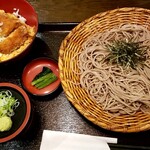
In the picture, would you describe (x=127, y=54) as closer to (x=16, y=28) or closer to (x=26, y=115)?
(x=26, y=115)

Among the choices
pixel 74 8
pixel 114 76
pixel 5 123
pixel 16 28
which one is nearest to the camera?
pixel 5 123

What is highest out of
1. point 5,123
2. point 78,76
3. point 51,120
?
point 78,76

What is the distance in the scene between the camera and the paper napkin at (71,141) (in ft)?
6.77

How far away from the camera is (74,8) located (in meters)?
2.84

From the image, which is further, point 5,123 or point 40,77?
point 40,77

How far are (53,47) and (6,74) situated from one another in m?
0.42

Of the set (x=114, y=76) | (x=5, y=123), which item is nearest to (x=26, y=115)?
(x=5, y=123)

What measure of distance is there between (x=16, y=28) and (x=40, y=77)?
447 mm

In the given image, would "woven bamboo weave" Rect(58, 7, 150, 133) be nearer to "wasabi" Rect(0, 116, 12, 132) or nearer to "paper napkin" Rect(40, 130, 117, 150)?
"paper napkin" Rect(40, 130, 117, 150)

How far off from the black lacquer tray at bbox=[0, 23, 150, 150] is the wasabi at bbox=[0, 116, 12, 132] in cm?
11

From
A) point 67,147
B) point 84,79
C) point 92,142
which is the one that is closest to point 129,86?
point 84,79

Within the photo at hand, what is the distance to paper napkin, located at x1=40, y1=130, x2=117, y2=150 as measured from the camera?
2.06 m

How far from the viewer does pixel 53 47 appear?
250 centimetres

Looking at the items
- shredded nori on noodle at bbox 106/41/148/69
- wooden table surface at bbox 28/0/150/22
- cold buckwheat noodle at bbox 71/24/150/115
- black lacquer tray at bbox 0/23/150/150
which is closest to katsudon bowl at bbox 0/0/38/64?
black lacquer tray at bbox 0/23/150/150
